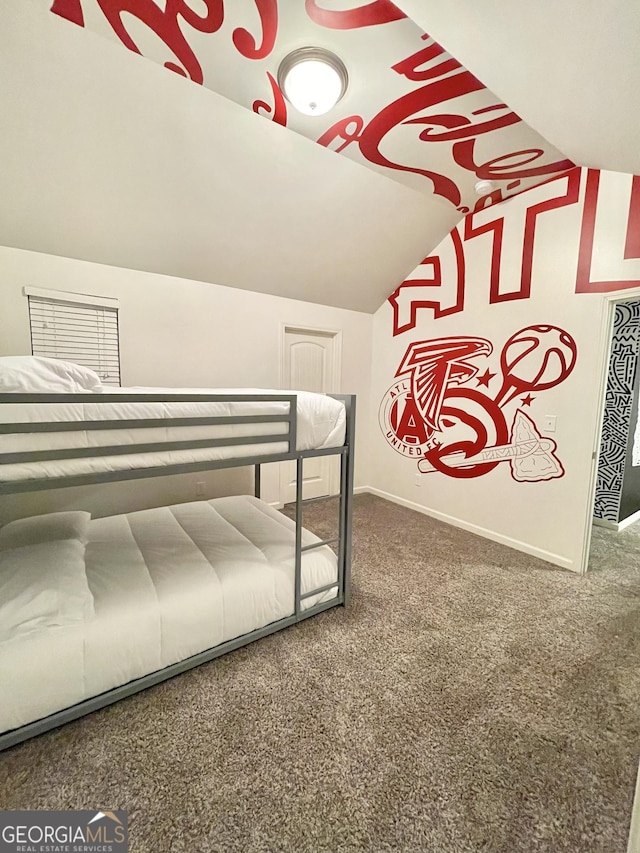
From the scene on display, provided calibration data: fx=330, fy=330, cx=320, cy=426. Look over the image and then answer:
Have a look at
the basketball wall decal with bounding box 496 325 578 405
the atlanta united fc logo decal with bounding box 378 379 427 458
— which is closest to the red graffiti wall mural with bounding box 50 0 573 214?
the basketball wall decal with bounding box 496 325 578 405

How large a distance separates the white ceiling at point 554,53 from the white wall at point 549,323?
0.73 metres

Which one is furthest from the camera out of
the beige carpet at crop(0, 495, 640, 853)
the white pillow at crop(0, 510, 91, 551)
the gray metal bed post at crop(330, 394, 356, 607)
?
the gray metal bed post at crop(330, 394, 356, 607)

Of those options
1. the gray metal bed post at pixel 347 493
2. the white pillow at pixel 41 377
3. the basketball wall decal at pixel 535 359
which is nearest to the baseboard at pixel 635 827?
the gray metal bed post at pixel 347 493

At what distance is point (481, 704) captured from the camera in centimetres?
143

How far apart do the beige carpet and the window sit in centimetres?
227

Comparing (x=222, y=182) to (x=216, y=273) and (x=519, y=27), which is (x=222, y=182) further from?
(x=519, y=27)

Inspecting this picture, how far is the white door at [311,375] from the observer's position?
364 cm

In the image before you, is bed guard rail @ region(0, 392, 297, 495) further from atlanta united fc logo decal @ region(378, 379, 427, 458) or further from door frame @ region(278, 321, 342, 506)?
atlanta united fc logo decal @ region(378, 379, 427, 458)

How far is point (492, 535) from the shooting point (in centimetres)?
303

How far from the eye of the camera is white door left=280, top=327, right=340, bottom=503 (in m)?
3.64

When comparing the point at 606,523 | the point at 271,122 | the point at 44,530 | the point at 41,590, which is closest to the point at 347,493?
the point at 41,590

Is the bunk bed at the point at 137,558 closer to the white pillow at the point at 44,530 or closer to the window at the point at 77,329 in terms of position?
the white pillow at the point at 44,530

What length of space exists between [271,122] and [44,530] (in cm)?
273

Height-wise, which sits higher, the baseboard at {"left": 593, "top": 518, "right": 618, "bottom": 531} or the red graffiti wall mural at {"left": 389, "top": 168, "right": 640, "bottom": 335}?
the red graffiti wall mural at {"left": 389, "top": 168, "right": 640, "bottom": 335}
